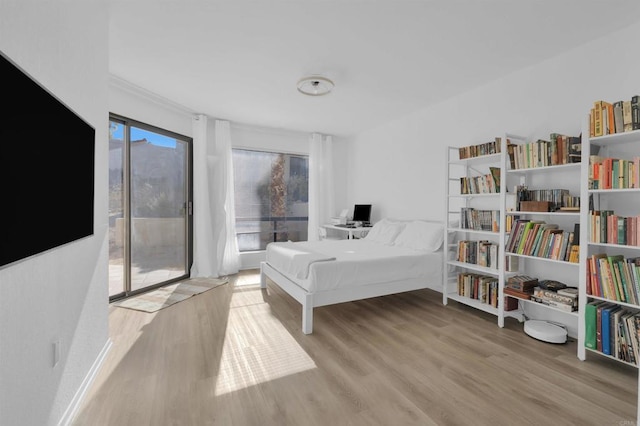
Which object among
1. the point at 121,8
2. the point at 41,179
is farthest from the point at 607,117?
the point at 121,8

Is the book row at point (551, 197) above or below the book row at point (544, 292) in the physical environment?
above

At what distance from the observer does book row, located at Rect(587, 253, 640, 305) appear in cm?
195

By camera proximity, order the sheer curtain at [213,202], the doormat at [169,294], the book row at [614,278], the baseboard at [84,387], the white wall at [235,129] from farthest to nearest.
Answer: the sheer curtain at [213,202] < the white wall at [235,129] < the doormat at [169,294] < the book row at [614,278] < the baseboard at [84,387]

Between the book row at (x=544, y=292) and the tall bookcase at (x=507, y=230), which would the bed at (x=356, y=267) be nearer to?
the tall bookcase at (x=507, y=230)

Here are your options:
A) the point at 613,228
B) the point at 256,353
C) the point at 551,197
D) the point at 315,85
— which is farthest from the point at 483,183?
the point at 256,353

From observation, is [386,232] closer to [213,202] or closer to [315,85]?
[315,85]

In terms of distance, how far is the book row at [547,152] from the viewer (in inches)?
93.4

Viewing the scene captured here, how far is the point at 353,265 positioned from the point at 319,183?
2.93 metres

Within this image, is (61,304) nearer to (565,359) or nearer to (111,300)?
(111,300)

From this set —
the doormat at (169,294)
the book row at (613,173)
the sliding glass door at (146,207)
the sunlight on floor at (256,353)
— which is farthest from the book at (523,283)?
the sliding glass door at (146,207)

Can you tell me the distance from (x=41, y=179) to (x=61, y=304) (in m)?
0.70

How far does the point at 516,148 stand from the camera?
2762mm

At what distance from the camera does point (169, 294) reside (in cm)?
375

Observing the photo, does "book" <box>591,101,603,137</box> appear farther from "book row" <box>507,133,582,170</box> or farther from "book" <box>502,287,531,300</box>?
"book" <box>502,287,531,300</box>
